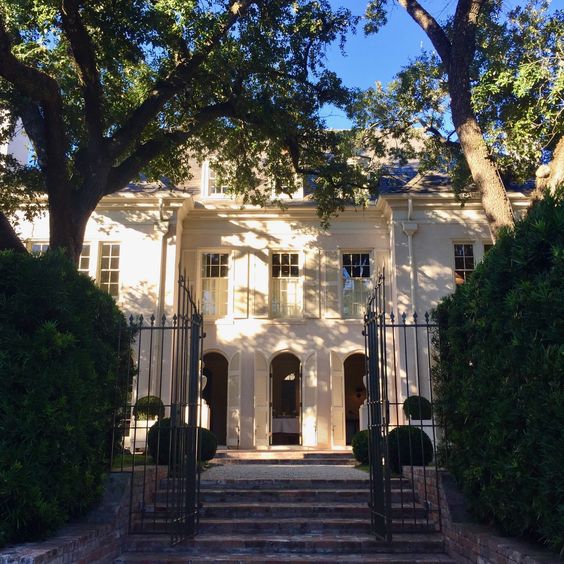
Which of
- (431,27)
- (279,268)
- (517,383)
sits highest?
(431,27)

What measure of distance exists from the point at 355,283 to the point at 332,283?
2.42 ft

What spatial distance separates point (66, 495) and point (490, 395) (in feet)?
13.2

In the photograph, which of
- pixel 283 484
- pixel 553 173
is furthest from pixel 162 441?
pixel 553 173

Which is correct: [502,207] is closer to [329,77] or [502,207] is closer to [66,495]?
[329,77]

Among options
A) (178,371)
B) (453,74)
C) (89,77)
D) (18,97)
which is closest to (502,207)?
(453,74)

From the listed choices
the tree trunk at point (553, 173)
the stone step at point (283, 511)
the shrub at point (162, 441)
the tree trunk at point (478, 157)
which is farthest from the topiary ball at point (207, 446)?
the tree trunk at point (553, 173)

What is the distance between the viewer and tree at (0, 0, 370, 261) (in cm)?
969

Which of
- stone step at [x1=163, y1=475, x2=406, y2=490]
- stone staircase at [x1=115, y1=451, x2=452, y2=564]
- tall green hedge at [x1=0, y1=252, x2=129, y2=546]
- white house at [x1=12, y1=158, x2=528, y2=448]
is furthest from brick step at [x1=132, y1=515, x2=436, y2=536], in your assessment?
white house at [x1=12, y1=158, x2=528, y2=448]

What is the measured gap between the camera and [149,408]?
30.2ft

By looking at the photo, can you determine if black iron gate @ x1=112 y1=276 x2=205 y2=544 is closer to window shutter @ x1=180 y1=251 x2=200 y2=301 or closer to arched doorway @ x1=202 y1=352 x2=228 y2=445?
window shutter @ x1=180 y1=251 x2=200 y2=301

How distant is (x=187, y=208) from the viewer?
18.9m

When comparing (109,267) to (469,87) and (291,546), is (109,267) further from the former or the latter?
(291,546)

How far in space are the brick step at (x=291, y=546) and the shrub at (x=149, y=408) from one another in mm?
1455

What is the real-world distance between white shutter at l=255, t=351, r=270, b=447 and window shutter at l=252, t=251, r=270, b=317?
132cm
